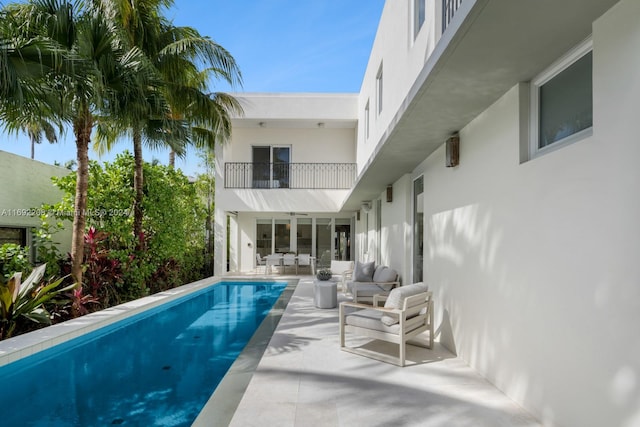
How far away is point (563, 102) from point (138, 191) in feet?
30.6

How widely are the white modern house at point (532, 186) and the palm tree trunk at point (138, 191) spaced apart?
6302mm

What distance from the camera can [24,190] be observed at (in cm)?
887

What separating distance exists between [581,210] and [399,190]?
5.75 meters

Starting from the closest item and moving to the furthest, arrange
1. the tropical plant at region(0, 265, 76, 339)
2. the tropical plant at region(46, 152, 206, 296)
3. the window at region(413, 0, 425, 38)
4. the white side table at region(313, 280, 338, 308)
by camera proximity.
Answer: the window at region(413, 0, 425, 38)
the tropical plant at region(0, 265, 76, 339)
the white side table at region(313, 280, 338, 308)
the tropical plant at region(46, 152, 206, 296)

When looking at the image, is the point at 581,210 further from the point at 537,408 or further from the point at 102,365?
the point at 102,365

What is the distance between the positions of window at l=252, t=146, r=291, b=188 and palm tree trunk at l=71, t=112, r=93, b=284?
8.80m

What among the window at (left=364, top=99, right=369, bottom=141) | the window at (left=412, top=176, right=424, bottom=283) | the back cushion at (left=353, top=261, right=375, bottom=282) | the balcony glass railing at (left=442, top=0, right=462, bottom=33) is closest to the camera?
the balcony glass railing at (left=442, top=0, right=462, bottom=33)

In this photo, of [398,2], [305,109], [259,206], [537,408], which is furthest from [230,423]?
[305,109]

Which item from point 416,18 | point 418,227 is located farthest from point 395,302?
point 416,18

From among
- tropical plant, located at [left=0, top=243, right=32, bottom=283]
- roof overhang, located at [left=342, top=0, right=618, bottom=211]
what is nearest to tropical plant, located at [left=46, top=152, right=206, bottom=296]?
tropical plant, located at [left=0, top=243, right=32, bottom=283]

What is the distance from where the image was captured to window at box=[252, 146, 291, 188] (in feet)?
52.6

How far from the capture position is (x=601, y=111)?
97.8 inches

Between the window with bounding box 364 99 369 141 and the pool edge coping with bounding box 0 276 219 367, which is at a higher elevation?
the window with bounding box 364 99 369 141

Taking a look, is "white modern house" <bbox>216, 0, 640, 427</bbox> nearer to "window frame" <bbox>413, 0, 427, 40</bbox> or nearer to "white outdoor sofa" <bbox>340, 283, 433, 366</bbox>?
"window frame" <bbox>413, 0, 427, 40</bbox>
